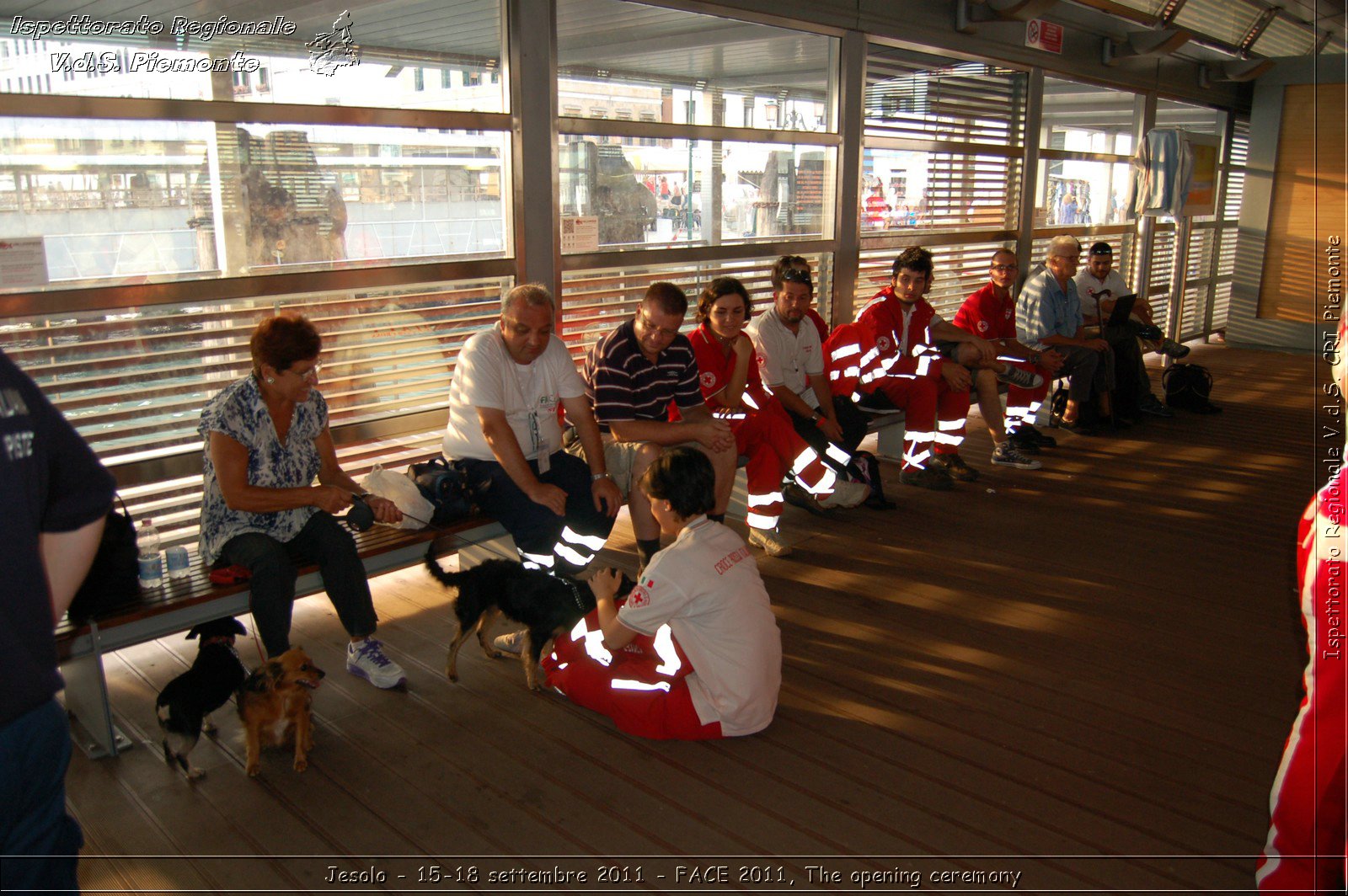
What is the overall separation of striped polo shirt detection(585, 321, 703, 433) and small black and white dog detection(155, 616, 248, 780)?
1977 millimetres

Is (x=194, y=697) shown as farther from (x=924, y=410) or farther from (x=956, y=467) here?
(x=956, y=467)

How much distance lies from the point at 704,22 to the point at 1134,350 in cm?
459

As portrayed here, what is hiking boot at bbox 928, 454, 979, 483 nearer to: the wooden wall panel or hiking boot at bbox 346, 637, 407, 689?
hiking boot at bbox 346, 637, 407, 689

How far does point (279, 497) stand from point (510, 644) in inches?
41.6

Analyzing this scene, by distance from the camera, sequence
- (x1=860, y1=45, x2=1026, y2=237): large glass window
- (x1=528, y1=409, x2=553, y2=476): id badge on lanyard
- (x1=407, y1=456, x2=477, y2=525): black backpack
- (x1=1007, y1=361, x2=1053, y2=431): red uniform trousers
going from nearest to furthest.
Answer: (x1=407, y1=456, x2=477, y2=525): black backpack → (x1=528, y1=409, x2=553, y2=476): id badge on lanyard → (x1=1007, y1=361, x2=1053, y2=431): red uniform trousers → (x1=860, y1=45, x2=1026, y2=237): large glass window

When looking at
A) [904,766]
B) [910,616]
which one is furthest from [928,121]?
[904,766]

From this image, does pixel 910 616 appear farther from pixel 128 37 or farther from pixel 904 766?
pixel 128 37

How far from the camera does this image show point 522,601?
3508 mm

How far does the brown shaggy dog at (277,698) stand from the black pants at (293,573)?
1.12 feet

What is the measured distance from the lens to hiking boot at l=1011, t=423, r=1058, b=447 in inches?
291

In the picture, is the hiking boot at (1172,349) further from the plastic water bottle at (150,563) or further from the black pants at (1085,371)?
the plastic water bottle at (150,563)

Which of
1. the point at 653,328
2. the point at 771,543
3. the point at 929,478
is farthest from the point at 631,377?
the point at 929,478

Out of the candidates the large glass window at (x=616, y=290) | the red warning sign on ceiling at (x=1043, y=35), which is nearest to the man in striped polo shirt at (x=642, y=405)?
the large glass window at (x=616, y=290)

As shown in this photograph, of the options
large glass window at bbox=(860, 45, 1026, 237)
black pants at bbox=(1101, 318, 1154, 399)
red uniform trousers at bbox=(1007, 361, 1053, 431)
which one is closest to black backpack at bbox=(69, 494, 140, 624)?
large glass window at bbox=(860, 45, 1026, 237)
